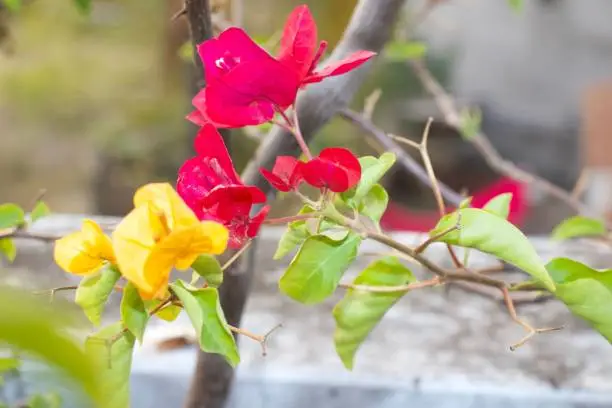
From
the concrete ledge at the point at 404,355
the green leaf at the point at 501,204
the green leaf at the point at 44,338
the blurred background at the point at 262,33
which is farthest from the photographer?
the blurred background at the point at 262,33

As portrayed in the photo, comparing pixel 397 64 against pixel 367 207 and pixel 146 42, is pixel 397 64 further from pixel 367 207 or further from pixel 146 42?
pixel 367 207

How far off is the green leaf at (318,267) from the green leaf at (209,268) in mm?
26

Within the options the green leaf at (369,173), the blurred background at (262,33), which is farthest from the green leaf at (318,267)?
the blurred background at (262,33)

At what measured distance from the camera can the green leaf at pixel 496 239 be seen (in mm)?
222

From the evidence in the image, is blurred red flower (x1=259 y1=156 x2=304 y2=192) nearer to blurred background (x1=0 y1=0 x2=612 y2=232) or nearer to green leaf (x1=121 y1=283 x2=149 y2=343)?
green leaf (x1=121 y1=283 x2=149 y2=343)

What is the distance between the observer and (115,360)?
0.22 m

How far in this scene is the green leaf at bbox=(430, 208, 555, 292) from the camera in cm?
22

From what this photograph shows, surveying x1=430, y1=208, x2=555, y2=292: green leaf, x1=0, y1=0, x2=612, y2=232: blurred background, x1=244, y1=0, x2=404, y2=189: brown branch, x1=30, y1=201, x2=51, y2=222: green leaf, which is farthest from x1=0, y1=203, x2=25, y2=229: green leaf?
x1=0, y1=0, x2=612, y2=232: blurred background

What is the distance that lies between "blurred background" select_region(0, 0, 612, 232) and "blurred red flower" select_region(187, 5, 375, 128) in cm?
98

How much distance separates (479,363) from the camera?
52cm

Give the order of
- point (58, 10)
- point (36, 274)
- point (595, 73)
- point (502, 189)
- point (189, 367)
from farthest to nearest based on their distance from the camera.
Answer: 1. point (595, 73)
2. point (58, 10)
3. point (502, 189)
4. point (36, 274)
5. point (189, 367)

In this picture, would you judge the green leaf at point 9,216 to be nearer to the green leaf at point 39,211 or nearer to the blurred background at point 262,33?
the green leaf at point 39,211

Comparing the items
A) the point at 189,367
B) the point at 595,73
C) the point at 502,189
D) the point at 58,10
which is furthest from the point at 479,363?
the point at 595,73

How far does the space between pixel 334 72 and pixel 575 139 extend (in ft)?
5.71
